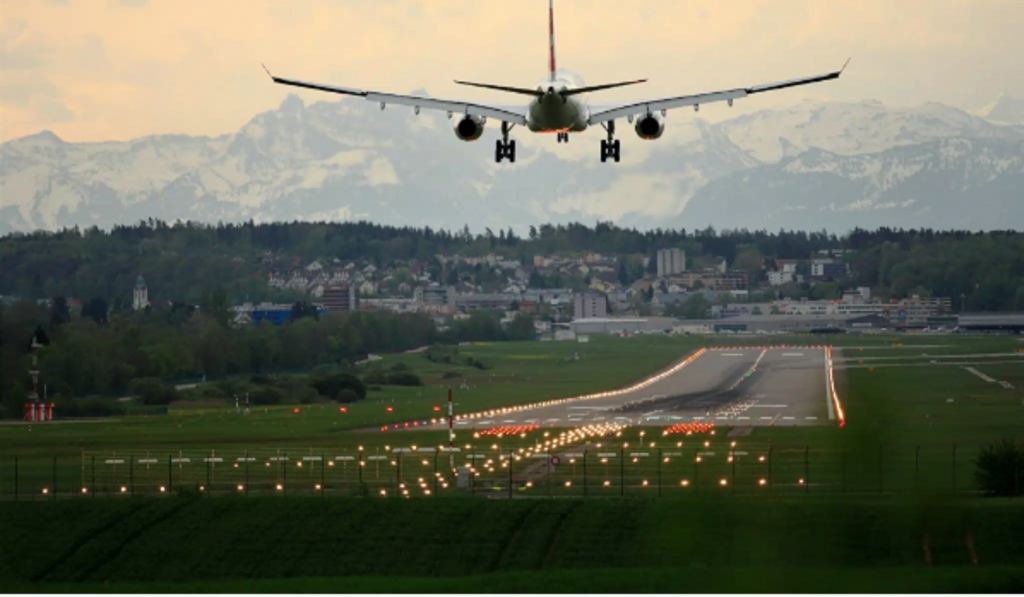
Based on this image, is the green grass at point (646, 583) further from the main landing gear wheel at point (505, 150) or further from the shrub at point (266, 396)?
the shrub at point (266, 396)

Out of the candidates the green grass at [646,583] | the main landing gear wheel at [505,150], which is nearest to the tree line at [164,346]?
the main landing gear wheel at [505,150]

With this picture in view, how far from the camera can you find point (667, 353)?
184m

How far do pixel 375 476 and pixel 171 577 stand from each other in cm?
1930

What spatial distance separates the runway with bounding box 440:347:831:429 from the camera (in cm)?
9994

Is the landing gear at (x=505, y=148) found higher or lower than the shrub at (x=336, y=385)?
higher

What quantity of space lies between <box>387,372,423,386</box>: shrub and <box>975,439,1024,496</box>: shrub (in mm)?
88191

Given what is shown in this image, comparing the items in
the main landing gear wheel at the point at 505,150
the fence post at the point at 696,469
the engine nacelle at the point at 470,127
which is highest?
the engine nacelle at the point at 470,127

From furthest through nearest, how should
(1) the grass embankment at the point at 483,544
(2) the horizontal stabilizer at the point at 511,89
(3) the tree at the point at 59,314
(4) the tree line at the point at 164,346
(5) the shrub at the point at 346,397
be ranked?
1. (3) the tree at the point at 59,314
2. (5) the shrub at the point at 346,397
3. (4) the tree line at the point at 164,346
4. (2) the horizontal stabilizer at the point at 511,89
5. (1) the grass embankment at the point at 483,544

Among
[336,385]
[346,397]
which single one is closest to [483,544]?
[346,397]

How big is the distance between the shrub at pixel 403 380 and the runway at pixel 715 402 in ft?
76.2

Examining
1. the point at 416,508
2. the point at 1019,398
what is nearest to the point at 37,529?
the point at 416,508

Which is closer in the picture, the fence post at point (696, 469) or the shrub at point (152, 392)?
the fence post at point (696, 469)

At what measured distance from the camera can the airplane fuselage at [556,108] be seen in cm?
6197

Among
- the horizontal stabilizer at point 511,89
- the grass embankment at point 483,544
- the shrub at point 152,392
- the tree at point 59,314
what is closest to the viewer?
the grass embankment at point 483,544
